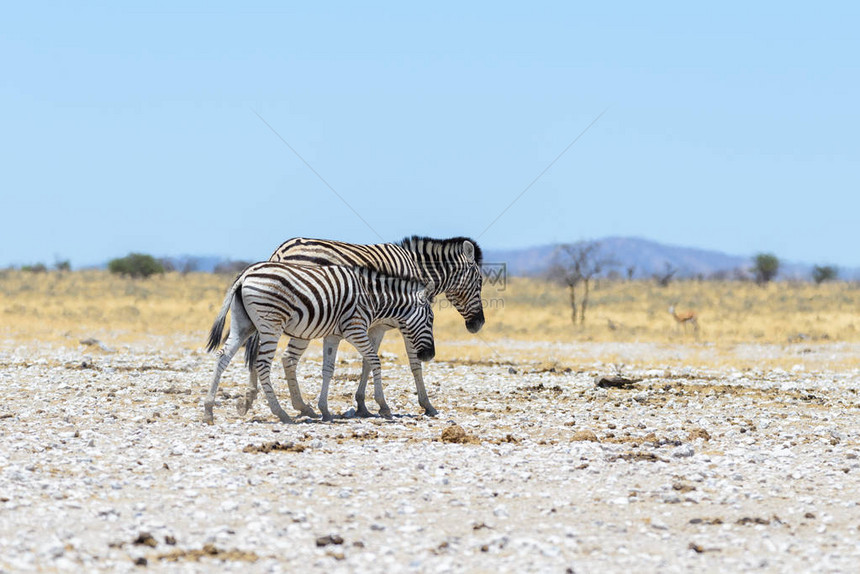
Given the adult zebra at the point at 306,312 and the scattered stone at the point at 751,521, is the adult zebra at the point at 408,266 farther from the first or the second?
the scattered stone at the point at 751,521

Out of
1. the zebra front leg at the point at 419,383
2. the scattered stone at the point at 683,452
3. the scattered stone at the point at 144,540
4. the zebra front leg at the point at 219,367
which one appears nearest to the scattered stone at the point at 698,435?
the scattered stone at the point at 683,452

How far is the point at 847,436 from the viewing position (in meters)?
13.3

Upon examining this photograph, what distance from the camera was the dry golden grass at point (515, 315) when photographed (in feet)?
112

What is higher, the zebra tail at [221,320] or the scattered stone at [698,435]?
the zebra tail at [221,320]

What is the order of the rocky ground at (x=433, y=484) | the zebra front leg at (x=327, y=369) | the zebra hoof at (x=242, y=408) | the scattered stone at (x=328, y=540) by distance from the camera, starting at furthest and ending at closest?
1. the zebra hoof at (x=242, y=408)
2. the zebra front leg at (x=327, y=369)
3. the scattered stone at (x=328, y=540)
4. the rocky ground at (x=433, y=484)

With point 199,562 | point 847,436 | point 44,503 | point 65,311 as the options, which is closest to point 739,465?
point 847,436

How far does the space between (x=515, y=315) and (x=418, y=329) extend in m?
32.1

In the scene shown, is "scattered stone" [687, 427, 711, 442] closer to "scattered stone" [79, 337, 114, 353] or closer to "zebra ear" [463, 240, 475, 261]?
"zebra ear" [463, 240, 475, 261]

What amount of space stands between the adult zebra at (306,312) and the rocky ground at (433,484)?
2.71 ft

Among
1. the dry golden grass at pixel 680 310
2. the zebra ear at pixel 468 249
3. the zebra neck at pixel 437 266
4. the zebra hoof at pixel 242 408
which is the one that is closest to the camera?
the zebra hoof at pixel 242 408

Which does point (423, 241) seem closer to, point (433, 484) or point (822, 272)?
point (433, 484)

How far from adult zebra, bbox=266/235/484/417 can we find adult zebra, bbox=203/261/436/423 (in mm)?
275

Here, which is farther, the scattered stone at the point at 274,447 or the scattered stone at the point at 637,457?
the scattered stone at the point at 637,457

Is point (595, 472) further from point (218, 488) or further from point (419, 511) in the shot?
point (218, 488)
